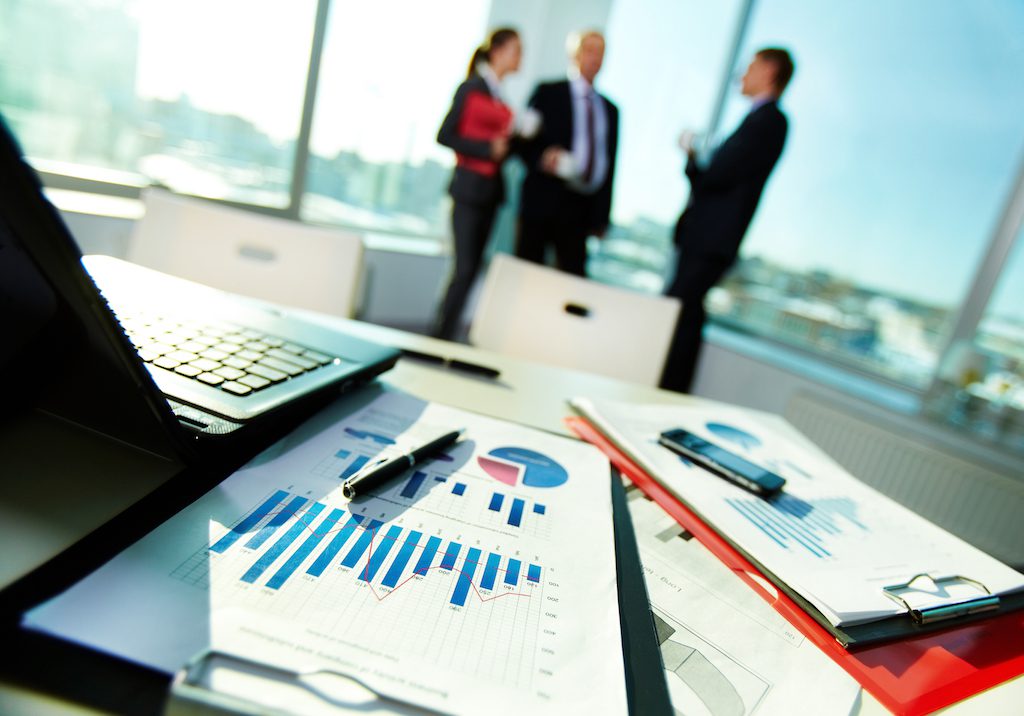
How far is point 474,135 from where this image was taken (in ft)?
9.32

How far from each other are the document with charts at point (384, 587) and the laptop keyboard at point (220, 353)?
72mm

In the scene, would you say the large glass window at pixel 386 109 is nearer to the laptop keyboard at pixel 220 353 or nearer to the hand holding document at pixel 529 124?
the hand holding document at pixel 529 124

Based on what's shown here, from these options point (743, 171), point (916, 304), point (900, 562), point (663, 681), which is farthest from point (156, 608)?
point (916, 304)

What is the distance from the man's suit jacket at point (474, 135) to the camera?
279cm

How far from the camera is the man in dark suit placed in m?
2.41

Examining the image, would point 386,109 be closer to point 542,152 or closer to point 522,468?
point 542,152

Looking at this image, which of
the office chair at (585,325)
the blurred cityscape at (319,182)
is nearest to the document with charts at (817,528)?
the office chair at (585,325)

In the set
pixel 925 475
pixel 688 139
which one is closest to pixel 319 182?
pixel 688 139

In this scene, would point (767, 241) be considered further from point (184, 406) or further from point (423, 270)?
point (184, 406)

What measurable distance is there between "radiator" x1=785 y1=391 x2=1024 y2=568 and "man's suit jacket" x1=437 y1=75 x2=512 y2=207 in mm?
1847

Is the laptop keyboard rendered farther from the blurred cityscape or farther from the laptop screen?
the blurred cityscape

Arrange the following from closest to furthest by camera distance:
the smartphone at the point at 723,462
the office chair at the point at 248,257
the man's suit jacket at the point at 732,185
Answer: the smartphone at the point at 723,462 → the office chair at the point at 248,257 → the man's suit jacket at the point at 732,185

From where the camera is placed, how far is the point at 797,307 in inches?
127

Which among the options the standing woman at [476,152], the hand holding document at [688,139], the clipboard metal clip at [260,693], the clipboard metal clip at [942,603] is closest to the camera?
the clipboard metal clip at [260,693]
